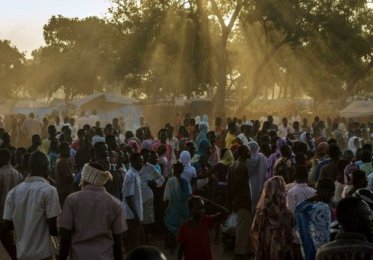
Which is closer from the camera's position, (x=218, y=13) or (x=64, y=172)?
(x=64, y=172)

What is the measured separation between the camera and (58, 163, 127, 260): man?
6.03 metres

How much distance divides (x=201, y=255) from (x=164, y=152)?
235 inches

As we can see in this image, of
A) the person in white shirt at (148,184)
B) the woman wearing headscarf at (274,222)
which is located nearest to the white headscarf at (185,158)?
the person in white shirt at (148,184)

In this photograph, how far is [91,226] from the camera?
6.03 m

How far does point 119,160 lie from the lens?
37.9ft

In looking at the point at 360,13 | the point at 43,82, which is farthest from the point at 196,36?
the point at 43,82

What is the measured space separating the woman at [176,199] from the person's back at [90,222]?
483 centimetres

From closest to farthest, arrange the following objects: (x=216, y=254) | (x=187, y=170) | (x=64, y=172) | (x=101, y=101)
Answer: (x=64, y=172) < (x=216, y=254) < (x=187, y=170) < (x=101, y=101)

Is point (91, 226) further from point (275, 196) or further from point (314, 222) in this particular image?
point (314, 222)

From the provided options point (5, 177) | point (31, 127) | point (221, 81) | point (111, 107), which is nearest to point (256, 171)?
point (5, 177)

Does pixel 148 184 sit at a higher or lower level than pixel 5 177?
lower

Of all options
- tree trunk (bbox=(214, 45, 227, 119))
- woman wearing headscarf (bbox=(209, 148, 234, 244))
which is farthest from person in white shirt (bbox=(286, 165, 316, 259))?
tree trunk (bbox=(214, 45, 227, 119))

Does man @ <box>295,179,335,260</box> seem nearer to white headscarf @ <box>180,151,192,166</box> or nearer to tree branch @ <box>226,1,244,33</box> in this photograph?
white headscarf @ <box>180,151,192,166</box>

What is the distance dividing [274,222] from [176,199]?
388cm
